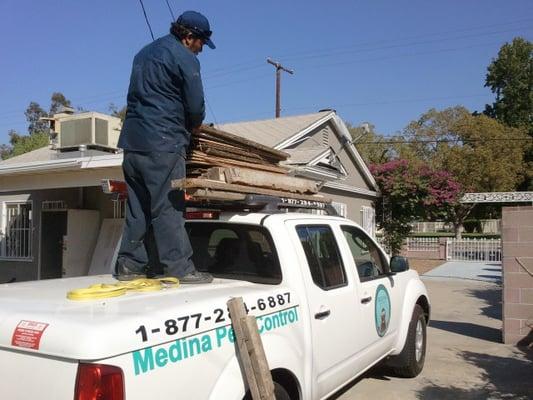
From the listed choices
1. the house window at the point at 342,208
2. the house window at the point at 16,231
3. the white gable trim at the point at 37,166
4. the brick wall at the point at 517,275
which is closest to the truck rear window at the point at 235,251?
the brick wall at the point at 517,275

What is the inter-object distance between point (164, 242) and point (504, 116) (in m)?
58.5

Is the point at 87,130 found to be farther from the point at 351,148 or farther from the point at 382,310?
the point at 351,148

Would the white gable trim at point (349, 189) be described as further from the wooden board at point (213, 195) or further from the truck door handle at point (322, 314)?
the wooden board at point (213, 195)

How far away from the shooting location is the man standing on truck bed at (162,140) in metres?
3.69

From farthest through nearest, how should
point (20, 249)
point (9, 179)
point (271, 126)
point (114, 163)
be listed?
point (271, 126) → point (20, 249) → point (9, 179) → point (114, 163)

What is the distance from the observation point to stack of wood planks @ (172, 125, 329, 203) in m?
3.73

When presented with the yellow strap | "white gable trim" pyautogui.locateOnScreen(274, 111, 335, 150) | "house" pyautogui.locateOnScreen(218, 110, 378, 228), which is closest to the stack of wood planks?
the yellow strap

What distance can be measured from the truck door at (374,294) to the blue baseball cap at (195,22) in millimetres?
2021

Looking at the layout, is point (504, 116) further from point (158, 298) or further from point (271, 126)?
point (158, 298)

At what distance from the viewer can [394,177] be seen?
2133 cm

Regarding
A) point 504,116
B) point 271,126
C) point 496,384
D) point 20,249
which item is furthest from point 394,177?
point 504,116

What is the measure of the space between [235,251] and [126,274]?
2.63 ft

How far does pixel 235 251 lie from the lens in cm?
415

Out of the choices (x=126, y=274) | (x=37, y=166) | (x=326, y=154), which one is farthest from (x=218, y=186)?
(x=326, y=154)
